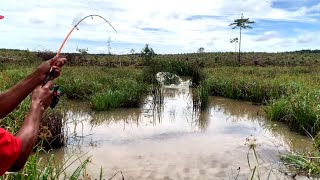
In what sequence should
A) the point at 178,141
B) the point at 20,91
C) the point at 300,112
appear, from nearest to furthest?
the point at 20,91 < the point at 178,141 < the point at 300,112

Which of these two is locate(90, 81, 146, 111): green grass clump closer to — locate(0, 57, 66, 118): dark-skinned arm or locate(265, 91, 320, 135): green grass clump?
locate(265, 91, 320, 135): green grass clump

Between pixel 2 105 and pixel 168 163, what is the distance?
473 cm

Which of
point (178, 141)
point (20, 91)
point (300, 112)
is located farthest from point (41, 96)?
point (300, 112)

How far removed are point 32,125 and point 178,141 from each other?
244 inches

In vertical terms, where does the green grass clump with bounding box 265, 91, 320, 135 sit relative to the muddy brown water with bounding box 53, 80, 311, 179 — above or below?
above

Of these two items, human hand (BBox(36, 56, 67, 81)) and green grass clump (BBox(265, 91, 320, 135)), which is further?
green grass clump (BBox(265, 91, 320, 135))

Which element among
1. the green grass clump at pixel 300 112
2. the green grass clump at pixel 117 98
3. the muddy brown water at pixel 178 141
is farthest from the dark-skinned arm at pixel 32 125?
the green grass clump at pixel 117 98

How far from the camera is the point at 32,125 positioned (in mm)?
2131

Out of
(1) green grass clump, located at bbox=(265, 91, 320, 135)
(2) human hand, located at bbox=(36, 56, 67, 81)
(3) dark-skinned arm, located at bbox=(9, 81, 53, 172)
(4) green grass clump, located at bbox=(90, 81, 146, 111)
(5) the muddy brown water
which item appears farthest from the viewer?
(4) green grass clump, located at bbox=(90, 81, 146, 111)

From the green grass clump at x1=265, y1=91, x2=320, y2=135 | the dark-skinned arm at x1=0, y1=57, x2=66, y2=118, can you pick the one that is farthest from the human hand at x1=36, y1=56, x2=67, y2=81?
the green grass clump at x1=265, y1=91, x2=320, y2=135

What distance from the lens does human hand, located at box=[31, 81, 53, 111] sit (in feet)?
7.17

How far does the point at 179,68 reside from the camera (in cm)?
1836

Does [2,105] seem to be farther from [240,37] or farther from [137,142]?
[240,37]

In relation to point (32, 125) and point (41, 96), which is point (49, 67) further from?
point (32, 125)
